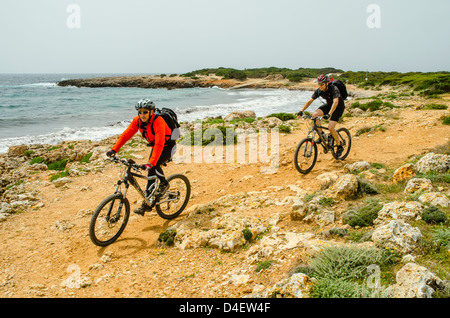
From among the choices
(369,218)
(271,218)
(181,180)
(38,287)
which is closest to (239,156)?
(181,180)

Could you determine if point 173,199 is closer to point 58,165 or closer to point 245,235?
point 245,235

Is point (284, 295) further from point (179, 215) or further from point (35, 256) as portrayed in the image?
point (35, 256)

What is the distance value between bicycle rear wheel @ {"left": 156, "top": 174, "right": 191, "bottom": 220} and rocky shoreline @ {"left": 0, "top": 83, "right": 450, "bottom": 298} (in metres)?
0.23

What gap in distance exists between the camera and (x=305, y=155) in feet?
25.8

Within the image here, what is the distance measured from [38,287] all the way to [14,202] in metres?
4.57

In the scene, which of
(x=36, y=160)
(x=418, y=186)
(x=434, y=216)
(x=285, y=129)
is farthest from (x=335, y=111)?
(x=36, y=160)

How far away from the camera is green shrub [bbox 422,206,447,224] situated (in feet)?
12.6

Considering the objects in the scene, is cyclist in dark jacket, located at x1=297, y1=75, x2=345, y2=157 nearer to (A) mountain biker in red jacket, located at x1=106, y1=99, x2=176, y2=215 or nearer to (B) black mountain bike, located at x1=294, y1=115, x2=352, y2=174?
(B) black mountain bike, located at x1=294, y1=115, x2=352, y2=174

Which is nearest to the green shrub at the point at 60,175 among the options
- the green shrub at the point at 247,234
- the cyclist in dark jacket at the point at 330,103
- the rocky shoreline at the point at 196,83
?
the green shrub at the point at 247,234

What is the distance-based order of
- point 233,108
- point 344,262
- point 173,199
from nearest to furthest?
point 344,262
point 173,199
point 233,108

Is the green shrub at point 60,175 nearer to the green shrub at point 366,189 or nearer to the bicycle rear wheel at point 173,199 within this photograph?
the bicycle rear wheel at point 173,199

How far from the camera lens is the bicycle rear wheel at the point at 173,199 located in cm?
622

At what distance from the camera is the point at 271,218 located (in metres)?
5.36

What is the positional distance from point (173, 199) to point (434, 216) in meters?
4.88
